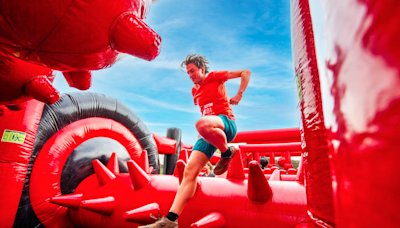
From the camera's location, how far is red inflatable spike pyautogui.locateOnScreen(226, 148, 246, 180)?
1437 mm

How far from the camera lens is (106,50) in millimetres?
708

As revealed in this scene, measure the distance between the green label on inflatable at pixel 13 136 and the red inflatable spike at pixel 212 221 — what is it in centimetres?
140

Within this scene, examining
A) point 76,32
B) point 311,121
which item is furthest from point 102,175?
point 311,121

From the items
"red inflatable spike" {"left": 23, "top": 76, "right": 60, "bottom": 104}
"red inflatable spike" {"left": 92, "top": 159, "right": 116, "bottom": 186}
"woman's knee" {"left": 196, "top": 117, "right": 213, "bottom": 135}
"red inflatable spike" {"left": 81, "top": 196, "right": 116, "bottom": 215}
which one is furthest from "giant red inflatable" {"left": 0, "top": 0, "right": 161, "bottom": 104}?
"red inflatable spike" {"left": 92, "top": 159, "right": 116, "bottom": 186}

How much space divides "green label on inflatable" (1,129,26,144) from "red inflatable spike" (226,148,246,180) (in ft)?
4.93

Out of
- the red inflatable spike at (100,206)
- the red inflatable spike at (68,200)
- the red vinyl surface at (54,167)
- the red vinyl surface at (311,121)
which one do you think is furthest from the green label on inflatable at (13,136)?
the red vinyl surface at (311,121)

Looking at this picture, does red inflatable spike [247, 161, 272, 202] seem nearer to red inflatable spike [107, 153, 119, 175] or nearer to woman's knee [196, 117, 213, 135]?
woman's knee [196, 117, 213, 135]

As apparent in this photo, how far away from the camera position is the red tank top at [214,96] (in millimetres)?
1427

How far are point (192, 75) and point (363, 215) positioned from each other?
147 cm

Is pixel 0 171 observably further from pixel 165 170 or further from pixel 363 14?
pixel 165 170

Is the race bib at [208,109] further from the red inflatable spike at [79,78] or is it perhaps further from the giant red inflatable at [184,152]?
the red inflatable spike at [79,78]

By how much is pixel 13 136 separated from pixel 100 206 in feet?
2.62

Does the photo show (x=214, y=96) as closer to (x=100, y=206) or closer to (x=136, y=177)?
(x=136, y=177)

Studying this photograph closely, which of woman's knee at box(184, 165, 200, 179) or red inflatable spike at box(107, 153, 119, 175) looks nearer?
woman's knee at box(184, 165, 200, 179)
